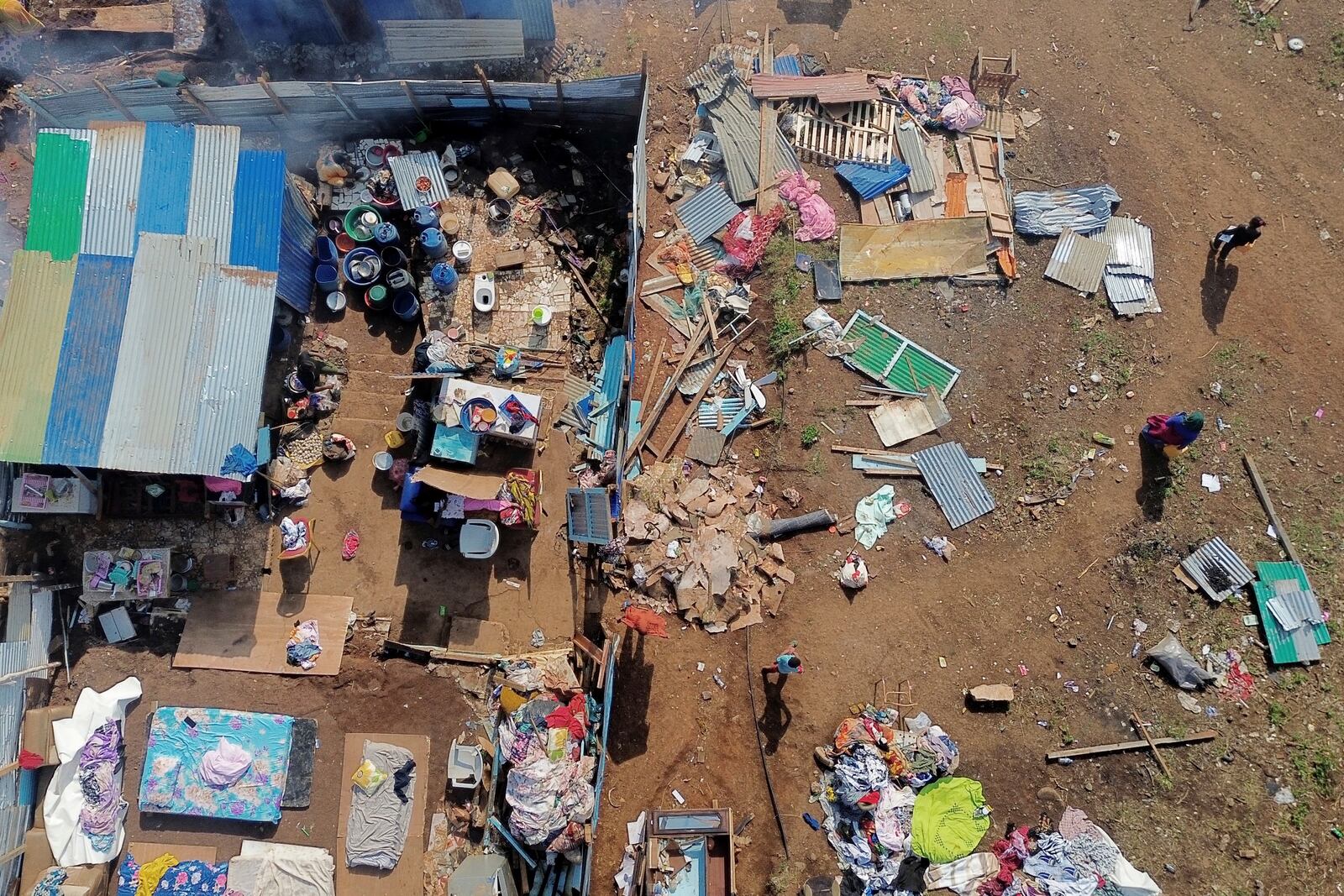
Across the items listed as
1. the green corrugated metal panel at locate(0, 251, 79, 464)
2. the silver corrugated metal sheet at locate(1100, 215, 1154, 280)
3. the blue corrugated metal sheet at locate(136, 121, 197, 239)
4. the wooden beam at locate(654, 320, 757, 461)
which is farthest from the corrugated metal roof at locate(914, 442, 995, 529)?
the green corrugated metal panel at locate(0, 251, 79, 464)

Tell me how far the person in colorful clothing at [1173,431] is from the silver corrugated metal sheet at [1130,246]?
10.2ft

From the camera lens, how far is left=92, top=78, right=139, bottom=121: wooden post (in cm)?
1303

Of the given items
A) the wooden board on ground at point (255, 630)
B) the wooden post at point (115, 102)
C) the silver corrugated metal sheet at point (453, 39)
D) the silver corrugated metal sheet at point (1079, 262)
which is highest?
the silver corrugated metal sheet at point (453, 39)

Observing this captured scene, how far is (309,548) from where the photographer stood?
13.8 meters

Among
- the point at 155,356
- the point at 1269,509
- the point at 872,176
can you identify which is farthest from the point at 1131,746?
the point at 155,356

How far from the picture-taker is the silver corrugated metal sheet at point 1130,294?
14492 mm

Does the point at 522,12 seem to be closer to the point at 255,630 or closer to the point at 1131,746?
the point at 255,630

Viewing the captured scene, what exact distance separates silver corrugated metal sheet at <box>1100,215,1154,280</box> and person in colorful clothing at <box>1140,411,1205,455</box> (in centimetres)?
311

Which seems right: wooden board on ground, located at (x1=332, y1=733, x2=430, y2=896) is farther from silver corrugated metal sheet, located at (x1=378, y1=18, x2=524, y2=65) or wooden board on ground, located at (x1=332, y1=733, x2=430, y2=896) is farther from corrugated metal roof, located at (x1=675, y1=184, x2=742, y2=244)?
silver corrugated metal sheet, located at (x1=378, y1=18, x2=524, y2=65)

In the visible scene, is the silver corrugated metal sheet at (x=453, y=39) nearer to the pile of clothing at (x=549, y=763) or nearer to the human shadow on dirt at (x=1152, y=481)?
the pile of clothing at (x=549, y=763)

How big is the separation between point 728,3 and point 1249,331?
1327 centimetres

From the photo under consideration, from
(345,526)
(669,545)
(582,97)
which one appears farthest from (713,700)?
(582,97)

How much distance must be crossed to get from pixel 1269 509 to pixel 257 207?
19.8 meters

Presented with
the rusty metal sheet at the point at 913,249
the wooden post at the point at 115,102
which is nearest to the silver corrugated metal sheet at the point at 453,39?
the wooden post at the point at 115,102
